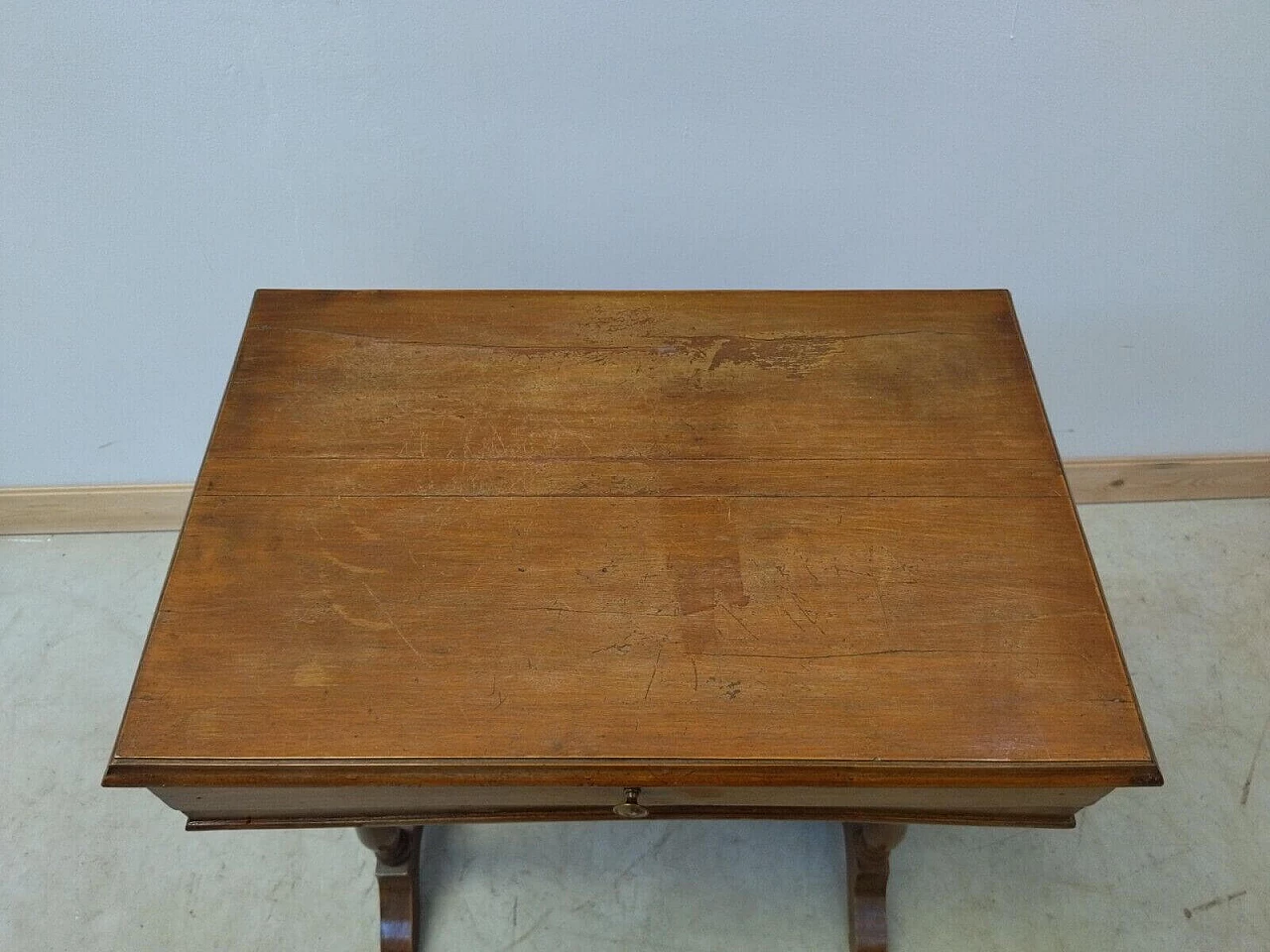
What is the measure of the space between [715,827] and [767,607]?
66cm

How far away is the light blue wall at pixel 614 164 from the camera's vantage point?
1.32 metres

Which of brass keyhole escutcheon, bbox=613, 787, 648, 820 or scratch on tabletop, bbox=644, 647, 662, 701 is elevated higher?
scratch on tabletop, bbox=644, 647, 662, 701

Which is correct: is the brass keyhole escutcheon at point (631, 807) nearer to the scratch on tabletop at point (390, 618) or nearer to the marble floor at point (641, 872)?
the scratch on tabletop at point (390, 618)

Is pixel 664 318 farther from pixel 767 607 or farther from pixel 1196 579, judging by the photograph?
pixel 1196 579

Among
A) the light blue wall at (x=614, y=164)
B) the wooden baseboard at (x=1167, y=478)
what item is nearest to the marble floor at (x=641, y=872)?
the wooden baseboard at (x=1167, y=478)

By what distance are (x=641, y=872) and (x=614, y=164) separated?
3.40 ft

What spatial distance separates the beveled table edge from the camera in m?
0.88

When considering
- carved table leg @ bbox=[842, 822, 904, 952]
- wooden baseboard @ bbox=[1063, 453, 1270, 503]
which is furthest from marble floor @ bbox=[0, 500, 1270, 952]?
wooden baseboard @ bbox=[1063, 453, 1270, 503]

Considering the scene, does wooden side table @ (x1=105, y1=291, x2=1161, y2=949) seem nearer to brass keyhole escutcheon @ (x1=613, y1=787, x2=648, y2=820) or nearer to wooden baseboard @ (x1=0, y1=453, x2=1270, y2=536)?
brass keyhole escutcheon @ (x1=613, y1=787, x2=648, y2=820)

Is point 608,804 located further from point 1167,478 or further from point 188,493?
point 1167,478

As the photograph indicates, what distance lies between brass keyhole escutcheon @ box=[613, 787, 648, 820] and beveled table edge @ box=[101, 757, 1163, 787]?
5cm

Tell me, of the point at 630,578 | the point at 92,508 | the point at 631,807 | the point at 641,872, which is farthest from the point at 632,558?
the point at 92,508

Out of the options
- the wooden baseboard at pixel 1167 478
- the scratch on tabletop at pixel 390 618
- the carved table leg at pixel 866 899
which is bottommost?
the carved table leg at pixel 866 899

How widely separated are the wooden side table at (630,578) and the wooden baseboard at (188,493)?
2.53ft
